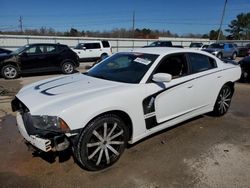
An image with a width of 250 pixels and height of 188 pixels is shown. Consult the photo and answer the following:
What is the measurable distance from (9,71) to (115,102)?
9.80m

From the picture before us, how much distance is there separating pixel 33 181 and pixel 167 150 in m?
2.04

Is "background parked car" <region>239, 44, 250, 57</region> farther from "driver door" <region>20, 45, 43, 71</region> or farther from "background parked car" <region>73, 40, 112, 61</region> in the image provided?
"driver door" <region>20, 45, 43, 71</region>

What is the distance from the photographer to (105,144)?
10.8 feet

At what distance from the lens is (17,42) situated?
22.2 metres

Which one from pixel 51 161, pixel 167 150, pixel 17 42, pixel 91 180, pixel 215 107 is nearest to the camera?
pixel 91 180

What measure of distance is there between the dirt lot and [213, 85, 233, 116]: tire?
0.63 m

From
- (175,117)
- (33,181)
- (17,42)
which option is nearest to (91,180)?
(33,181)

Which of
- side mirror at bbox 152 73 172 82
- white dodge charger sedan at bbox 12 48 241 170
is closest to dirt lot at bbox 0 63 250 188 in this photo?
white dodge charger sedan at bbox 12 48 241 170

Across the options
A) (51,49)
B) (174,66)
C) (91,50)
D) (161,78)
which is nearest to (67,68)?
(51,49)

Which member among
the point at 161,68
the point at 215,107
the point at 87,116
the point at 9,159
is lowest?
the point at 9,159

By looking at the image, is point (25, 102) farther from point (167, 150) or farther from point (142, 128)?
point (167, 150)

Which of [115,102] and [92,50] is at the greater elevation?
[115,102]

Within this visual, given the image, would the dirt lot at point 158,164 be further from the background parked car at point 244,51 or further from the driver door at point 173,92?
the background parked car at point 244,51

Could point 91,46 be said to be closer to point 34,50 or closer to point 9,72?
point 34,50
